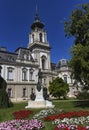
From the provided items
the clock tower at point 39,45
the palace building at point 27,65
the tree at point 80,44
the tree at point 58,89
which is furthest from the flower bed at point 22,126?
the clock tower at point 39,45

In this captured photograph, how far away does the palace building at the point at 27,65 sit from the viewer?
2037 inches

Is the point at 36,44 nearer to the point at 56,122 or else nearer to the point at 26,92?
the point at 26,92

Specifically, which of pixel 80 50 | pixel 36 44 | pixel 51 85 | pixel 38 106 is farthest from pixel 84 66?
pixel 36 44

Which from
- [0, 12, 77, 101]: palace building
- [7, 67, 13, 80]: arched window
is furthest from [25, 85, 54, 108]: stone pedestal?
[7, 67, 13, 80]: arched window

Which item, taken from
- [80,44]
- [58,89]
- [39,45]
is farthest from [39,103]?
[39,45]

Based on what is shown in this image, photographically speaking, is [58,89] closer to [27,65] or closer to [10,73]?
[27,65]

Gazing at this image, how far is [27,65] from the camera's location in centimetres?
5516

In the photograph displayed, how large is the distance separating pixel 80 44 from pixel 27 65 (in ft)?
109

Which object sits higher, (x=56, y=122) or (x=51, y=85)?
(x=51, y=85)

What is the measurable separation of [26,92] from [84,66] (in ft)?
116

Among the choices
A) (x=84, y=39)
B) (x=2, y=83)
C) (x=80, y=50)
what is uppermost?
(x=84, y=39)

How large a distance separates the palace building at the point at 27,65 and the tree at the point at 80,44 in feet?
66.9

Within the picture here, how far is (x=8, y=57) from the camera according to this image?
5297 cm

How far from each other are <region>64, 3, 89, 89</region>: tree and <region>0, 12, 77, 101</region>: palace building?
2038 centimetres
